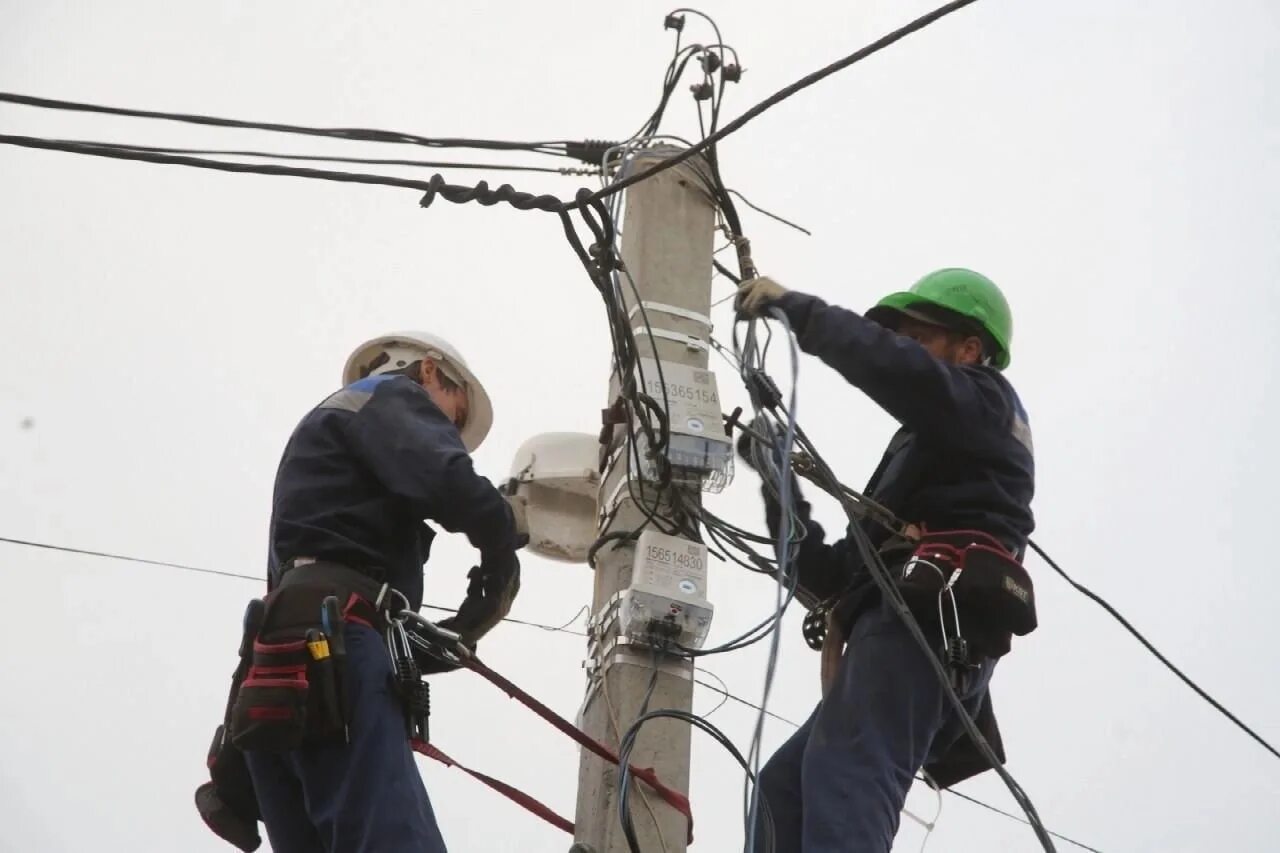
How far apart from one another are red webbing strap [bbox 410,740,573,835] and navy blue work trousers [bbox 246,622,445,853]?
0.11 meters

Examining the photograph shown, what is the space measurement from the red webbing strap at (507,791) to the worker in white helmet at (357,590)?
118 millimetres

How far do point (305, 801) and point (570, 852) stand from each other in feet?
2.25

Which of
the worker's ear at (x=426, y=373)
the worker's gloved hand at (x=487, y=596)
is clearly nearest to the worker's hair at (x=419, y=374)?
the worker's ear at (x=426, y=373)

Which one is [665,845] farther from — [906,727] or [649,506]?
[649,506]

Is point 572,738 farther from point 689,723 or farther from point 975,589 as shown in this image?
point 975,589

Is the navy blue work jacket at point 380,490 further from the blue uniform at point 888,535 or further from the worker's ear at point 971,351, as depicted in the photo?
the worker's ear at point 971,351

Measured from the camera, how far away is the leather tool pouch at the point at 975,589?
422cm

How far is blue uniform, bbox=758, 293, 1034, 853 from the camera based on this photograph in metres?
4.05

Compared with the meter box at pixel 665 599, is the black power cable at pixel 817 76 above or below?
above

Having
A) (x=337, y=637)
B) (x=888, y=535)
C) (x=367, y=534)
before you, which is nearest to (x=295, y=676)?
(x=337, y=637)

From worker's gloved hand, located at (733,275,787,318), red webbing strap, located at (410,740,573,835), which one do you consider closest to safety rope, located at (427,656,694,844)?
red webbing strap, located at (410,740,573,835)

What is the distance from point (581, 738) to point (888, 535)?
3.38ft

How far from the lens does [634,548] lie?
4688 mm

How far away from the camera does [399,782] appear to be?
3.84 meters
